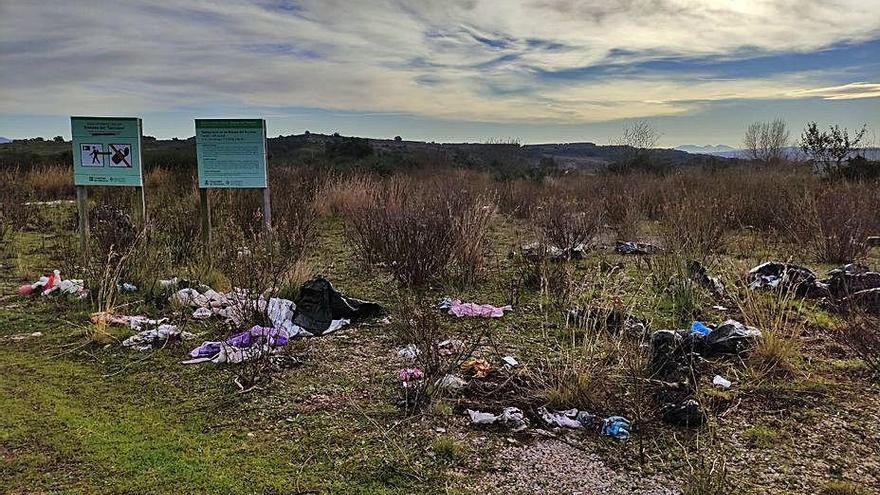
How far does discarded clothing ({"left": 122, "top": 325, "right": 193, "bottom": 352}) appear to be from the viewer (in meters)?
4.53

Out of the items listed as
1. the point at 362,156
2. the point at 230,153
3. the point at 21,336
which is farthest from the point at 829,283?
the point at 362,156

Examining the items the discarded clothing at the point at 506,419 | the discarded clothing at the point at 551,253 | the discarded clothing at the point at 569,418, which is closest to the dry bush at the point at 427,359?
the discarded clothing at the point at 506,419

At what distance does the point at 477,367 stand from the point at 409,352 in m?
0.52

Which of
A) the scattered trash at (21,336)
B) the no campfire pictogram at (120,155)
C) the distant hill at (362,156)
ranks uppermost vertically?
the distant hill at (362,156)

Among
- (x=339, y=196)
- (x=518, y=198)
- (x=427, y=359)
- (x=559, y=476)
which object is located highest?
(x=339, y=196)

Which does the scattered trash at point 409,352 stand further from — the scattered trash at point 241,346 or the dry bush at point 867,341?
the dry bush at point 867,341

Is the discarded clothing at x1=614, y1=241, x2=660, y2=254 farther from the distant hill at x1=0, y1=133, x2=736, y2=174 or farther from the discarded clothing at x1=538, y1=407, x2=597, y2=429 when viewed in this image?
the distant hill at x1=0, y1=133, x2=736, y2=174

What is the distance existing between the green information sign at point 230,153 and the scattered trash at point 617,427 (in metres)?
5.03

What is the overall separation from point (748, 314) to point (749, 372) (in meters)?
0.87

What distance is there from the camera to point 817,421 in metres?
3.40

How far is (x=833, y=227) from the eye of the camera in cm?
804

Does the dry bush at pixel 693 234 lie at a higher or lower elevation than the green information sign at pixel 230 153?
lower

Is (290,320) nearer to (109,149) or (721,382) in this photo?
(721,382)

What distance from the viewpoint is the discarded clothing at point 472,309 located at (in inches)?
209
